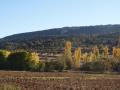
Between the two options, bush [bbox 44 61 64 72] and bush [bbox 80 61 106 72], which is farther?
bush [bbox 80 61 106 72]

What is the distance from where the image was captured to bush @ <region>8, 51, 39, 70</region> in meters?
95.6

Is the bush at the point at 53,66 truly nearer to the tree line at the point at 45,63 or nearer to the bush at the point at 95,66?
the tree line at the point at 45,63

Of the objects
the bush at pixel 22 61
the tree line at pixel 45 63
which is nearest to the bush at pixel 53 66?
the tree line at pixel 45 63

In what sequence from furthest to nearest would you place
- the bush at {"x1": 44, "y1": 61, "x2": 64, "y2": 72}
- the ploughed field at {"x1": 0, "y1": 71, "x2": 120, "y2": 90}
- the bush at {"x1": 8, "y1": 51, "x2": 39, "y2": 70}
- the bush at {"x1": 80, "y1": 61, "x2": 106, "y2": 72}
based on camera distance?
1. the bush at {"x1": 80, "y1": 61, "x2": 106, "y2": 72}
2. the bush at {"x1": 44, "y1": 61, "x2": 64, "y2": 72}
3. the bush at {"x1": 8, "y1": 51, "x2": 39, "y2": 70}
4. the ploughed field at {"x1": 0, "y1": 71, "x2": 120, "y2": 90}

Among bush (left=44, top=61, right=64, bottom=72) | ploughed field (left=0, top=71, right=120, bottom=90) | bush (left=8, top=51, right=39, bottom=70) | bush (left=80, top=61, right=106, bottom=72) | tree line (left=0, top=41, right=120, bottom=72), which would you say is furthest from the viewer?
bush (left=80, top=61, right=106, bottom=72)

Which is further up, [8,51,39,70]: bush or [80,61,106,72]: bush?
[8,51,39,70]: bush

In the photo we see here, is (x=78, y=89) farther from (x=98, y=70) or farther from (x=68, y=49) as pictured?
(x=68, y=49)

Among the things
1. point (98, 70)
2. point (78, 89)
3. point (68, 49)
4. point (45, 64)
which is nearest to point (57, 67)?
point (45, 64)

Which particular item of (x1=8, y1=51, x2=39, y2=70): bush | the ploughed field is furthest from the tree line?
the ploughed field

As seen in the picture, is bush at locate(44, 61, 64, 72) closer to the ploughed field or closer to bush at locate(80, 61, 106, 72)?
bush at locate(80, 61, 106, 72)

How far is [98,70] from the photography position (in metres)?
106

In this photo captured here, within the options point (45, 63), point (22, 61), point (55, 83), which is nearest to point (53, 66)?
point (45, 63)

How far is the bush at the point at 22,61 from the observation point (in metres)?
95.6

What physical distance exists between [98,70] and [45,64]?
50.3 ft
